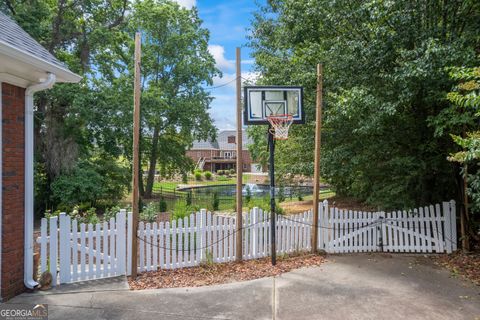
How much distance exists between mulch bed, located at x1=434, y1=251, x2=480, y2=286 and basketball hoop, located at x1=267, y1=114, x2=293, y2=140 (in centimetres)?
386

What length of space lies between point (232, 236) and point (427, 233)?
167 inches

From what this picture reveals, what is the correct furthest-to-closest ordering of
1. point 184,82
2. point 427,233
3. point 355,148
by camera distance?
point 184,82
point 355,148
point 427,233

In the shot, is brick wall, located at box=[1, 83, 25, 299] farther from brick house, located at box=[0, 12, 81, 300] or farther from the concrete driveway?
the concrete driveway

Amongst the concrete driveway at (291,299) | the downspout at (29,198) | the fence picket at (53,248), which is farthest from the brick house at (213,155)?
the downspout at (29,198)

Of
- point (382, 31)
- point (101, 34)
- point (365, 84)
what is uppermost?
point (101, 34)

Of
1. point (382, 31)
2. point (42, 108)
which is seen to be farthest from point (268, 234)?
point (42, 108)

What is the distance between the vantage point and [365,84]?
6824mm

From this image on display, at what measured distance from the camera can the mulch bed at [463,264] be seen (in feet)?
17.7

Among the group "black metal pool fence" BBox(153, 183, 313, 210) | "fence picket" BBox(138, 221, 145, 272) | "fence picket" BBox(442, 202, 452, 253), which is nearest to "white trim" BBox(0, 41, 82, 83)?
"fence picket" BBox(138, 221, 145, 272)

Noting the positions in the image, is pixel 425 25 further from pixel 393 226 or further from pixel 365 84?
pixel 393 226

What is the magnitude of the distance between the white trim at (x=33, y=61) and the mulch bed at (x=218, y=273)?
10.9 feet

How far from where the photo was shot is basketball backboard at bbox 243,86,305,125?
5.85m

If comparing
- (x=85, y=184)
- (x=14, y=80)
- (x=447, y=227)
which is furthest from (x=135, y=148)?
(x=85, y=184)

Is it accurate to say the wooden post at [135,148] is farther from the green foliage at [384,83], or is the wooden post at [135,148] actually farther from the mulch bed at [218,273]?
the green foliage at [384,83]
